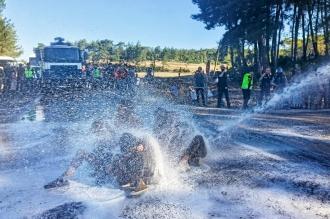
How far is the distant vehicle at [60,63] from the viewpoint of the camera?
27047mm

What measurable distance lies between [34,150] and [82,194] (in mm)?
3990

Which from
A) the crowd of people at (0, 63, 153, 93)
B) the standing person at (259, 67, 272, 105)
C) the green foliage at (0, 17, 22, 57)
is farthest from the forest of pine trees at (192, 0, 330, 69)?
the green foliage at (0, 17, 22, 57)

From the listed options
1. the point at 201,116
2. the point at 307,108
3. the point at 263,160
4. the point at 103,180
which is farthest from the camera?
the point at 307,108

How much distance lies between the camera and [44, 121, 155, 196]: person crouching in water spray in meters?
6.58

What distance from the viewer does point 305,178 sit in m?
7.30

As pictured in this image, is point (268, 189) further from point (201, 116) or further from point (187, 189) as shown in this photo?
point (201, 116)

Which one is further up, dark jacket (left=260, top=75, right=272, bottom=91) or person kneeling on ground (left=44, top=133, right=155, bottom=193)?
dark jacket (left=260, top=75, right=272, bottom=91)

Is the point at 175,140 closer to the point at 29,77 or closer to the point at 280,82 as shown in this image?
the point at 280,82

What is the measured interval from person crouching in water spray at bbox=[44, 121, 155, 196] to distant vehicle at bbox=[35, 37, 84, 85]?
2059 centimetres

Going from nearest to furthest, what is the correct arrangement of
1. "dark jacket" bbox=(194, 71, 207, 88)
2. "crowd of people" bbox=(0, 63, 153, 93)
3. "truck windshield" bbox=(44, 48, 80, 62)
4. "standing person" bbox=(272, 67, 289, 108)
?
"standing person" bbox=(272, 67, 289, 108), "dark jacket" bbox=(194, 71, 207, 88), "crowd of people" bbox=(0, 63, 153, 93), "truck windshield" bbox=(44, 48, 80, 62)

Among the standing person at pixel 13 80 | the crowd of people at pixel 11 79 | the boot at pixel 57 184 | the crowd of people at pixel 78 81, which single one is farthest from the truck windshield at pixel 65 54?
the boot at pixel 57 184

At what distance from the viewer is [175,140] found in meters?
8.70

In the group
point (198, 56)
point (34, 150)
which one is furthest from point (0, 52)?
point (34, 150)

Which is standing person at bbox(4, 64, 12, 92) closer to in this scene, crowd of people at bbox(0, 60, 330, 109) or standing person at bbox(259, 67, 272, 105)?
crowd of people at bbox(0, 60, 330, 109)
